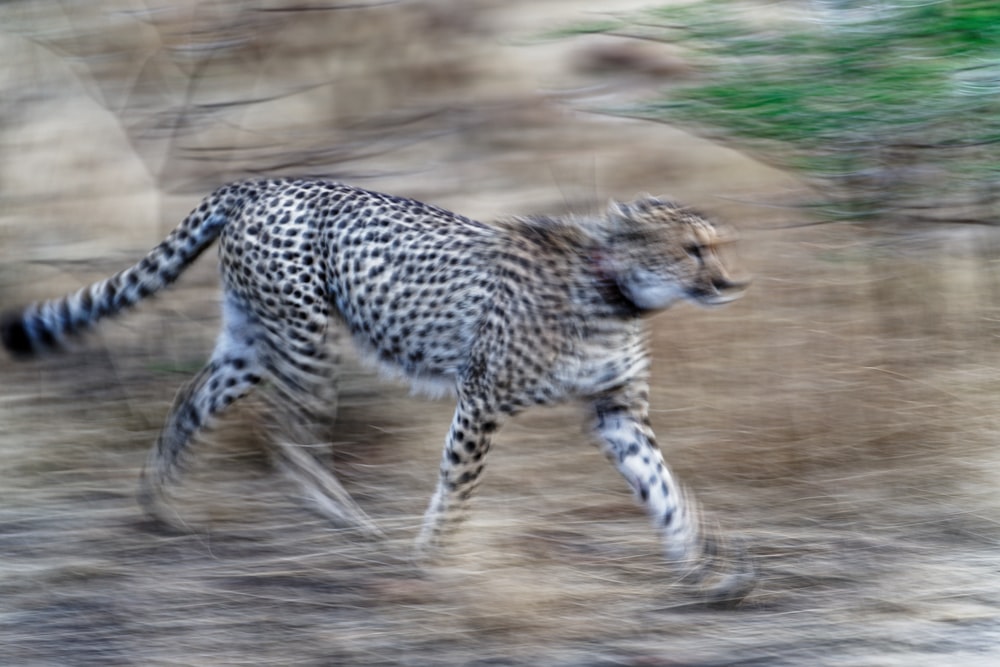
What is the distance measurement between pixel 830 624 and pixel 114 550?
246 cm

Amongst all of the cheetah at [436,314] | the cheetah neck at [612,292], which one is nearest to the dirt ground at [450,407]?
the cheetah at [436,314]

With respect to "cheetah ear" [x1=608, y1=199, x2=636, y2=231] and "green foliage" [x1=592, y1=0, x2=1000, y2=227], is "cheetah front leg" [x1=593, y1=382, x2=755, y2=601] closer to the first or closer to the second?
"cheetah ear" [x1=608, y1=199, x2=636, y2=231]

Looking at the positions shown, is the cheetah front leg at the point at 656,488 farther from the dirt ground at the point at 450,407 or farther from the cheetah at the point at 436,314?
the dirt ground at the point at 450,407

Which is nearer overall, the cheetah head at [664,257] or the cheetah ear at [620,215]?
the cheetah head at [664,257]

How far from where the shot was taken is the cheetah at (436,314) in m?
4.55

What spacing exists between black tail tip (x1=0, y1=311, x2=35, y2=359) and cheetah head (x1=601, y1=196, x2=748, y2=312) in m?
2.10

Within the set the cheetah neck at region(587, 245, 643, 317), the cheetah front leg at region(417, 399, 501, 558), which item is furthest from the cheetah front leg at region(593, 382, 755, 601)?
the cheetah front leg at region(417, 399, 501, 558)

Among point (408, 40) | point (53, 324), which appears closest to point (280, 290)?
point (53, 324)

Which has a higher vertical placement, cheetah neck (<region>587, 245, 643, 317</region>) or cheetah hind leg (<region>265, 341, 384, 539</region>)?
cheetah neck (<region>587, 245, 643, 317</region>)

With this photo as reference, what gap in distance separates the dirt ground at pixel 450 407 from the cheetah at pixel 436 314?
0.24 metres

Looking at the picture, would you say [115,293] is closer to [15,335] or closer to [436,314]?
[15,335]

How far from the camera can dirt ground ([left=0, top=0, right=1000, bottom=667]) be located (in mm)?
4152

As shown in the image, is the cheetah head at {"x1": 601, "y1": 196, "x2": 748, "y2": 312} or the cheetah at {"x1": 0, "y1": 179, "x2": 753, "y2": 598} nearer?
the cheetah head at {"x1": 601, "y1": 196, "x2": 748, "y2": 312}

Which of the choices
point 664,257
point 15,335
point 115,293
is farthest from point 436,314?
point 15,335
